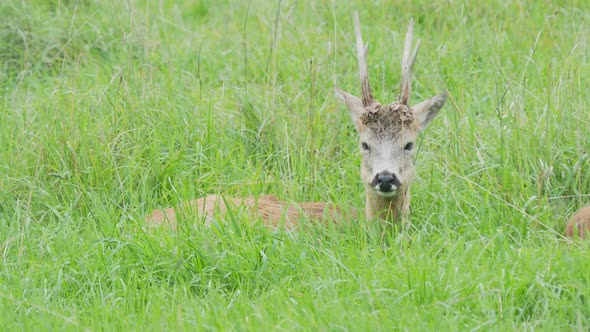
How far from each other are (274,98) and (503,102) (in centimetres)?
141

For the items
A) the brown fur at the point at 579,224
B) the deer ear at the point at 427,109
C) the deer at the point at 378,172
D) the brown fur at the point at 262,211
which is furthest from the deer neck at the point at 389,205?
the brown fur at the point at 579,224

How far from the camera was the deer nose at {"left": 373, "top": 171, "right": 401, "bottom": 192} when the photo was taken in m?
5.42

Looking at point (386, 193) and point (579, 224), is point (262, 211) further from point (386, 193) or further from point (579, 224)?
point (579, 224)

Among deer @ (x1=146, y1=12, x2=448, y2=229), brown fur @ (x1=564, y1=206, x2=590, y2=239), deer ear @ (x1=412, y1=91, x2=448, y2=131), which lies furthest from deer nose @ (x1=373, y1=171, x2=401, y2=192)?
brown fur @ (x1=564, y1=206, x2=590, y2=239)

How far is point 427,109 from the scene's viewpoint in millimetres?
5922

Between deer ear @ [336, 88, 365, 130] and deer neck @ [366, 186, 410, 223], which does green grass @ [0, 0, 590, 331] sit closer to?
deer neck @ [366, 186, 410, 223]

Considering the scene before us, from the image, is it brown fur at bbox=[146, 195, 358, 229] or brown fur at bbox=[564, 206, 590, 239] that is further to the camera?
brown fur at bbox=[146, 195, 358, 229]

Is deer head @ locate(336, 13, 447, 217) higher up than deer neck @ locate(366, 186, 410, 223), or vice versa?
deer head @ locate(336, 13, 447, 217)

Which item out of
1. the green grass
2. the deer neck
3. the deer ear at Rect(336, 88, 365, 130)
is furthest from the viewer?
the deer ear at Rect(336, 88, 365, 130)

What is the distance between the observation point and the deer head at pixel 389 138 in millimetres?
5504

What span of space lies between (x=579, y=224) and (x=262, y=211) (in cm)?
163

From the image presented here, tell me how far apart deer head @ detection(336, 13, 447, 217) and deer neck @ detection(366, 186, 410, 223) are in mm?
12

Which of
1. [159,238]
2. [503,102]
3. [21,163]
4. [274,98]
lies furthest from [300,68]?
[159,238]

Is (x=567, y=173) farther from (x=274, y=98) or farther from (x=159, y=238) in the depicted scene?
(x=159, y=238)
